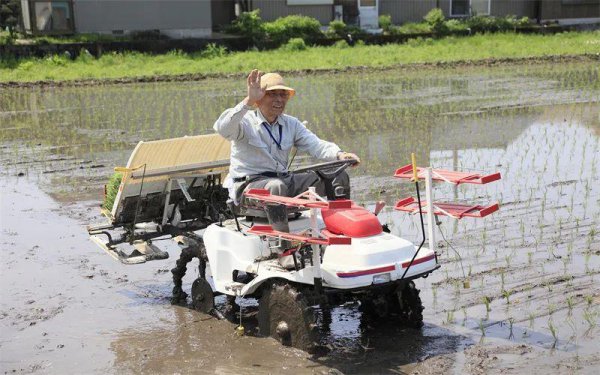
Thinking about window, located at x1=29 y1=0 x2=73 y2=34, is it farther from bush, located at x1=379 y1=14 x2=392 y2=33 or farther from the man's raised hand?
the man's raised hand

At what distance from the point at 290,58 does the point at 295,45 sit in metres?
1.85

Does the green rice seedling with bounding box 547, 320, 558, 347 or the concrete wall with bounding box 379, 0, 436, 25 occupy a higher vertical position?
the concrete wall with bounding box 379, 0, 436, 25

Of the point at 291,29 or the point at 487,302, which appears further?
the point at 291,29

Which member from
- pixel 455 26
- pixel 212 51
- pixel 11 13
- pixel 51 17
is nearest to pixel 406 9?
pixel 455 26

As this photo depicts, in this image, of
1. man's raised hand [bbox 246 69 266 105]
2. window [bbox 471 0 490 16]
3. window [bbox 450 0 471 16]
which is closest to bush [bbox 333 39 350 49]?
window [bbox 450 0 471 16]

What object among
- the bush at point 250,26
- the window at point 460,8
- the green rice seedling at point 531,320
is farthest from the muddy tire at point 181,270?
the window at point 460,8

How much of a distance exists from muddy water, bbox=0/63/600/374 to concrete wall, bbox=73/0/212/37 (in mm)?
12480

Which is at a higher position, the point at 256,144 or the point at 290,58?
the point at 256,144

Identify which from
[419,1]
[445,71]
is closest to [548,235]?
[445,71]

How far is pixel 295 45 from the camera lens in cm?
2645

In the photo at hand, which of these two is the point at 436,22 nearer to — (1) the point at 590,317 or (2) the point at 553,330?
(1) the point at 590,317

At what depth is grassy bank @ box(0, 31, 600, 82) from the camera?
22922 mm

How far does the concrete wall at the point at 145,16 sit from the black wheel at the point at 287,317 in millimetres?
23799

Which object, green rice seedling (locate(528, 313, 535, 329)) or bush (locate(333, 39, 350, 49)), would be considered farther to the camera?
bush (locate(333, 39, 350, 49))
